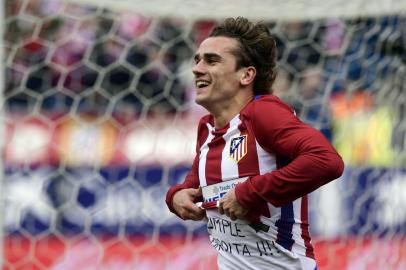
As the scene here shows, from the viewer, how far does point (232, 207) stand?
173 cm

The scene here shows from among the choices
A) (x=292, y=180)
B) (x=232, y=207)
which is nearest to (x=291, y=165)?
(x=292, y=180)

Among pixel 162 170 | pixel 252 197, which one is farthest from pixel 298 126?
pixel 162 170

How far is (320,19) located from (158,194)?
1.13 m

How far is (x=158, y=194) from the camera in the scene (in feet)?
12.0

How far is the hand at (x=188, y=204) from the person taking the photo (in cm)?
197

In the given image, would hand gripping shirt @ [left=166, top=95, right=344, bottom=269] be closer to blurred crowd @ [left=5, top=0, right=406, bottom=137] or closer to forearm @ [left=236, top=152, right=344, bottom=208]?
forearm @ [left=236, top=152, right=344, bottom=208]

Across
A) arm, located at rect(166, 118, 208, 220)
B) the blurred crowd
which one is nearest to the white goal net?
the blurred crowd

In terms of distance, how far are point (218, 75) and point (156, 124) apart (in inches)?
70.0

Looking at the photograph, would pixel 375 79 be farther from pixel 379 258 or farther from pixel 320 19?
pixel 379 258

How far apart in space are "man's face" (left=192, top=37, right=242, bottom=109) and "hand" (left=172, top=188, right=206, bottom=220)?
0.77 ft

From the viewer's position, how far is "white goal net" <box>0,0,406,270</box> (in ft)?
11.5

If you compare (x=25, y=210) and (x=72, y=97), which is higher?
(x=72, y=97)

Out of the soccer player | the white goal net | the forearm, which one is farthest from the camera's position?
the white goal net

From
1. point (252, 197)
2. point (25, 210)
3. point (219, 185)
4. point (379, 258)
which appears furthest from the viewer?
point (379, 258)
